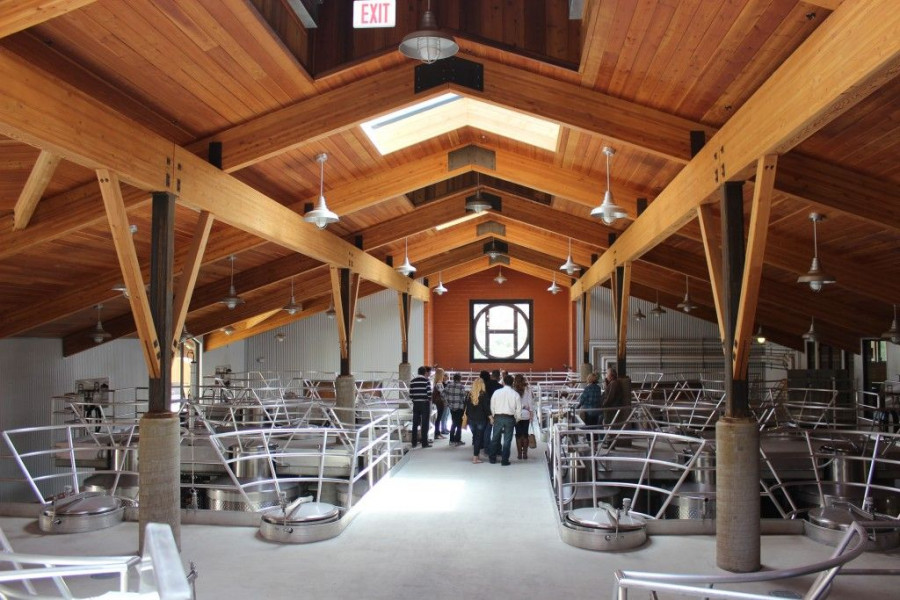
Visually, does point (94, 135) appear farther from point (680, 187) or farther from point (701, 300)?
point (701, 300)

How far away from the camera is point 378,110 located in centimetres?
789

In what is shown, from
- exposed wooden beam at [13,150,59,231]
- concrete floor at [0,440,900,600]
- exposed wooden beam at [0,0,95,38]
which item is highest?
exposed wooden beam at [0,0,95,38]

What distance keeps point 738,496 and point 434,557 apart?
2452 millimetres

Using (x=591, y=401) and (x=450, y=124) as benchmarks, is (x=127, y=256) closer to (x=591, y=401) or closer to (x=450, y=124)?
(x=450, y=124)

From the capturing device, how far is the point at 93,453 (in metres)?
11.4

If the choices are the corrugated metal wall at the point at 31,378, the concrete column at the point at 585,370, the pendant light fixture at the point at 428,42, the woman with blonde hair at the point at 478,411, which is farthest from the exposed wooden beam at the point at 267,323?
the pendant light fixture at the point at 428,42

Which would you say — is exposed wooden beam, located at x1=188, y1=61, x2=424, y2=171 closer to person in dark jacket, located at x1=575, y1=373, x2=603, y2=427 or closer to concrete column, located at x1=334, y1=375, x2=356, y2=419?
person in dark jacket, located at x1=575, y1=373, x2=603, y2=427

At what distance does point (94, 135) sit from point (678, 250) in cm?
1103

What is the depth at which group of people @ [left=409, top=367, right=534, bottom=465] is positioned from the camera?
10.1 meters

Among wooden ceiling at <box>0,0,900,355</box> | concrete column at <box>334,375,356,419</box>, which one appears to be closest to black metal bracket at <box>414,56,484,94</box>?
wooden ceiling at <box>0,0,900,355</box>

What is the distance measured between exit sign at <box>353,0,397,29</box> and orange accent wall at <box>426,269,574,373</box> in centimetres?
1826

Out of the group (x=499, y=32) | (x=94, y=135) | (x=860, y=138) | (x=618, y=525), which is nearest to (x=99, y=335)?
(x=94, y=135)

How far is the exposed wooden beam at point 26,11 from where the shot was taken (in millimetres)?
3931

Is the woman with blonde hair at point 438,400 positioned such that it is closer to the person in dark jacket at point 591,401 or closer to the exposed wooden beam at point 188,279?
the person in dark jacket at point 591,401
